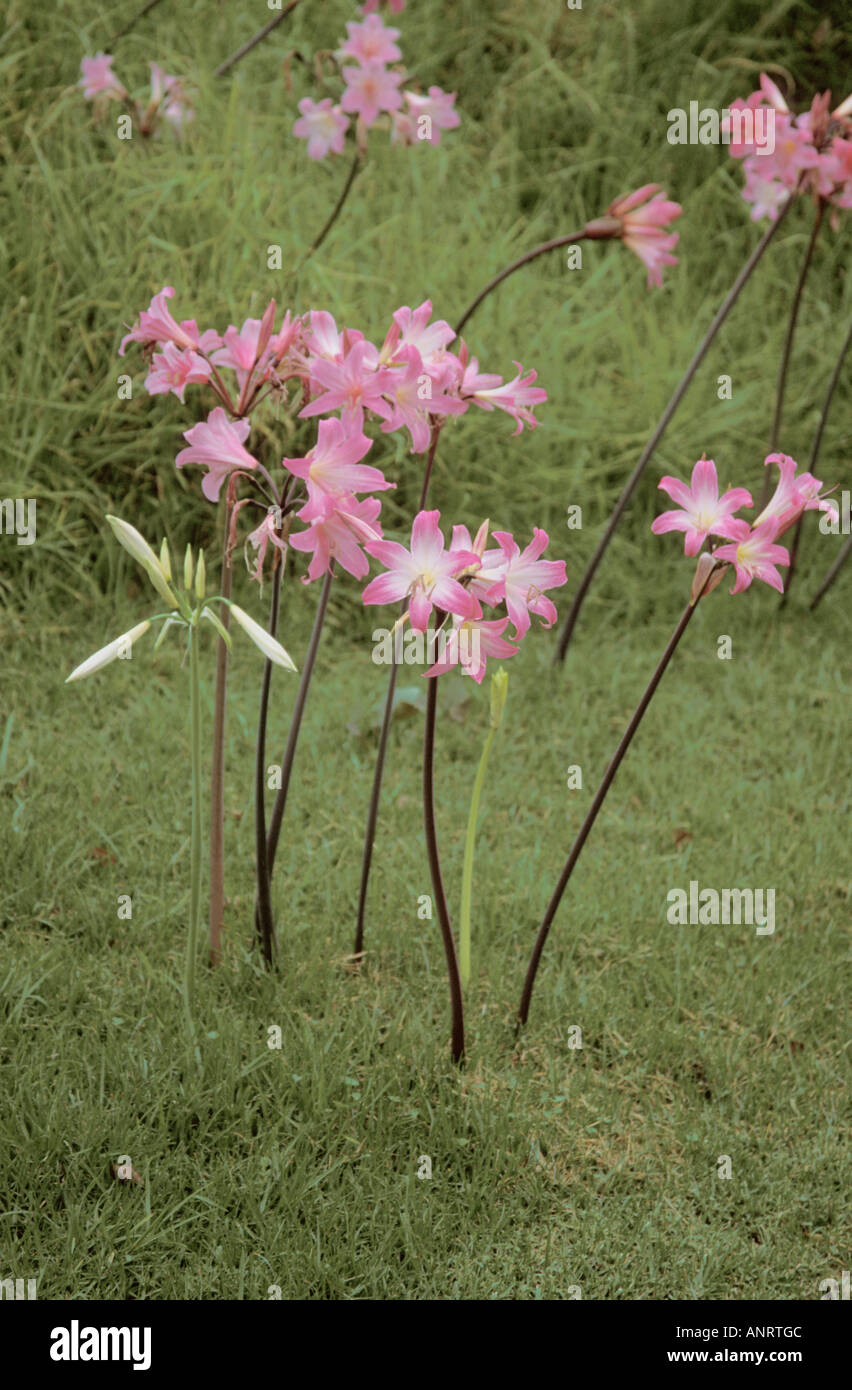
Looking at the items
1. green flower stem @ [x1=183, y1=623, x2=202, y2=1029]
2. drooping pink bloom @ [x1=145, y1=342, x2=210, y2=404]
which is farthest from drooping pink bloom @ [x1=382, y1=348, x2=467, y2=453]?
green flower stem @ [x1=183, y1=623, x2=202, y2=1029]

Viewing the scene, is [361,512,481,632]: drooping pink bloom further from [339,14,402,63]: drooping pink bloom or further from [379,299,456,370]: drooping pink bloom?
[339,14,402,63]: drooping pink bloom

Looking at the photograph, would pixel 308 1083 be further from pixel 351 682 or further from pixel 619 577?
pixel 619 577

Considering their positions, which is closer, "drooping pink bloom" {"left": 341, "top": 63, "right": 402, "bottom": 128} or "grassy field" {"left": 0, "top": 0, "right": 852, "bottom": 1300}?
"grassy field" {"left": 0, "top": 0, "right": 852, "bottom": 1300}

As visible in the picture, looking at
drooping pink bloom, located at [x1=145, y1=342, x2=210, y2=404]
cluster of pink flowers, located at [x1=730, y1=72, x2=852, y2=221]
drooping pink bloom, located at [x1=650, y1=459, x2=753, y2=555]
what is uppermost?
cluster of pink flowers, located at [x1=730, y1=72, x2=852, y2=221]

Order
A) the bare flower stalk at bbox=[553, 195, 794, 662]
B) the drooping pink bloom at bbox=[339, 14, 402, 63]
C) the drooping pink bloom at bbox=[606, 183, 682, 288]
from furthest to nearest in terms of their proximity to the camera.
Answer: the drooping pink bloom at bbox=[339, 14, 402, 63]
the bare flower stalk at bbox=[553, 195, 794, 662]
the drooping pink bloom at bbox=[606, 183, 682, 288]

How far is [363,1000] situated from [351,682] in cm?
132

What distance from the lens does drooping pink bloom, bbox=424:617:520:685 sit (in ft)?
6.00

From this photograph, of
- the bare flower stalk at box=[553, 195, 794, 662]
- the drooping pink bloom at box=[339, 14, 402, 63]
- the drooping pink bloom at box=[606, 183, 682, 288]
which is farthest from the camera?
the drooping pink bloom at box=[339, 14, 402, 63]

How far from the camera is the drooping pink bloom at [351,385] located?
1.92 m

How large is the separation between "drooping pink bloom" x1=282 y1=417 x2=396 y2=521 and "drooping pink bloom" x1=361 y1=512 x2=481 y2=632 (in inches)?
3.4

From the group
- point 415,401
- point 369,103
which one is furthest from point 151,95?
point 415,401

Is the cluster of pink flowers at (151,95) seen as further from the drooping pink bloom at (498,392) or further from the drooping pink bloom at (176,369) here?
the drooping pink bloom at (498,392)

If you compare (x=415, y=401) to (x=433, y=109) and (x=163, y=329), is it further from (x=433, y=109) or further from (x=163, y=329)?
(x=433, y=109)
